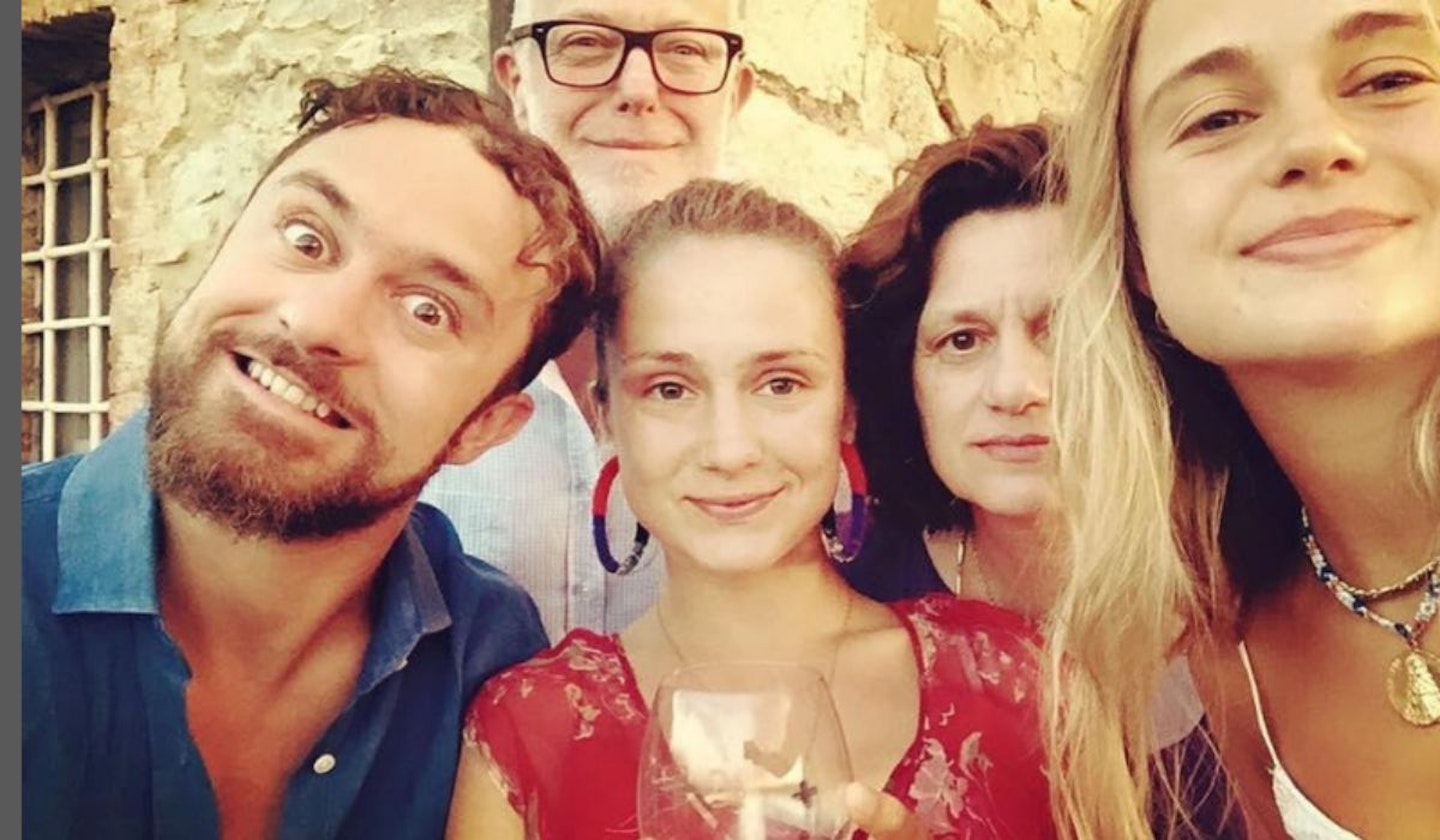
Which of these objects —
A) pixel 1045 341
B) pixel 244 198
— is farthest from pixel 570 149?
pixel 1045 341

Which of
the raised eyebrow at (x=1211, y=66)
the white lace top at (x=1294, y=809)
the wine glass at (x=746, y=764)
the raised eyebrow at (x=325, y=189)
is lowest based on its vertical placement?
the white lace top at (x=1294, y=809)

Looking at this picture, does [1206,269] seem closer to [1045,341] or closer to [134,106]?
[1045,341]

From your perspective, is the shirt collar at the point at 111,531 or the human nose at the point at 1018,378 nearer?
the shirt collar at the point at 111,531

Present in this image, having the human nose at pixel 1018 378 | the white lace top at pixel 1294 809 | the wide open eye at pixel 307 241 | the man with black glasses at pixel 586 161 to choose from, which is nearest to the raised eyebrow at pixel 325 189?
the wide open eye at pixel 307 241

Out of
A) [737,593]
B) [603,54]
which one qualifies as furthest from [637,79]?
[737,593]

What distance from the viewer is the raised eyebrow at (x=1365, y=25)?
36.0 inches

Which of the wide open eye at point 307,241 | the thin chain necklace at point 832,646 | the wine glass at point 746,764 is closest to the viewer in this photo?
the wine glass at point 746,764

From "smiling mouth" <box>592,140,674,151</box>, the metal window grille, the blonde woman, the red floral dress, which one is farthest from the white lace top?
the metal window grille

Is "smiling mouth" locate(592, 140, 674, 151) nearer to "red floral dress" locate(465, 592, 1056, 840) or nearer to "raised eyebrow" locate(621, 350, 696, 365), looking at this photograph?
"raised eyebrow" locate(621, 350, 696, 365)

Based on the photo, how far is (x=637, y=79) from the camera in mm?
1012

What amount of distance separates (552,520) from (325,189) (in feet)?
0.95

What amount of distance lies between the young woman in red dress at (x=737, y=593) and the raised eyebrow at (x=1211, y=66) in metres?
0.26

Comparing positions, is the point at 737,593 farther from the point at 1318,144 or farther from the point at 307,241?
the point at 1318,144

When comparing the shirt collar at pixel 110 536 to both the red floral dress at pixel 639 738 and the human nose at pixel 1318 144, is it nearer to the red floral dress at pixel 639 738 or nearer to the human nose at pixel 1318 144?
the red floral dress at pixel 639 738
